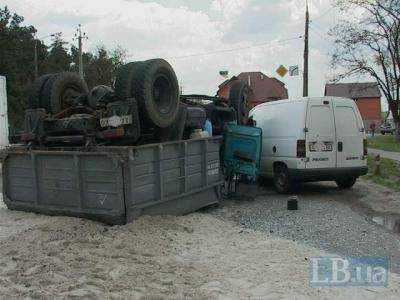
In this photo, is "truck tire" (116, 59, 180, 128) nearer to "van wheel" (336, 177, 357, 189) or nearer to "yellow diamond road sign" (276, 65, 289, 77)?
"van wheel" (336, 177, 357, 189)

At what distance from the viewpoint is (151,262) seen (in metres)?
5.78

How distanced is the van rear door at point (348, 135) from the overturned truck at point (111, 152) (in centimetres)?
338

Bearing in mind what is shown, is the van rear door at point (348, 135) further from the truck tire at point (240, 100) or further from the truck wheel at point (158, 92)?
the truck wheel at point (158, 92)

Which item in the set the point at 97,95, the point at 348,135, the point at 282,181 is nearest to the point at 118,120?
the point at 97,95

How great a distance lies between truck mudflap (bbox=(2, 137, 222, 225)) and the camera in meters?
6.93

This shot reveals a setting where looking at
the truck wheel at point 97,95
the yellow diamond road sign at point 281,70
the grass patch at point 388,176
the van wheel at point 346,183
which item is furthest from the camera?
the yellow diamond road sign at point 281,70

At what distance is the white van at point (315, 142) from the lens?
35.0 ft

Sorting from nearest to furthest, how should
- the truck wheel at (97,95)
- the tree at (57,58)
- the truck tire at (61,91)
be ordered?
the truck wheel at (97,95) < the truck tire at (61,91) < the tree at (57,58)

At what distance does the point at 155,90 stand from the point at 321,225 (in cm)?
328

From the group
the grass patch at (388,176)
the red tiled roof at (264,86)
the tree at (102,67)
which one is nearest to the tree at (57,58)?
the tree at (102,67)

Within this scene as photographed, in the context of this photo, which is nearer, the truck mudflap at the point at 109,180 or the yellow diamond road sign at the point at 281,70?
the truck mudflap at the point at 109,180

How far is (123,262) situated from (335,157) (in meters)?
6.41

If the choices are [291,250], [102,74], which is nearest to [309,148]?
[291,250]

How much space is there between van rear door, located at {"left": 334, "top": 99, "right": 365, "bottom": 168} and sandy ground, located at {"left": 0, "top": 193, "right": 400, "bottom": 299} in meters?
4.26
